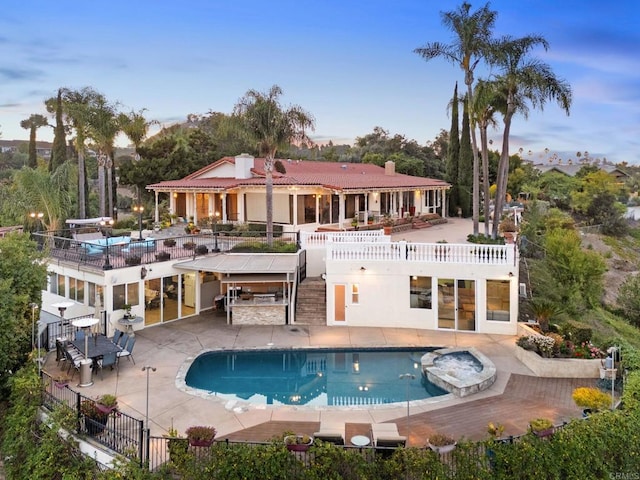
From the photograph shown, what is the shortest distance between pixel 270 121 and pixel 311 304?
876 cm

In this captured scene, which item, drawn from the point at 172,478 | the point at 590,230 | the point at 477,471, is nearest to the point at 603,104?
the point at 590,230

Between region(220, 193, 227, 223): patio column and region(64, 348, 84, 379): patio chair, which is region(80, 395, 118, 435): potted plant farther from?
region(220, 193, 227, 223): patio column

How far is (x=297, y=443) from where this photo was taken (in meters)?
7.98

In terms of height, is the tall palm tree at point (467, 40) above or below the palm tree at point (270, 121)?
above

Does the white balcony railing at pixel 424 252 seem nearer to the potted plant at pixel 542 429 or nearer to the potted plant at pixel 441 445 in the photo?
the potted plant at pixel 542 429

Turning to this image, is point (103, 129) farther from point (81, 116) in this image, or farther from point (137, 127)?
point (137, 127)

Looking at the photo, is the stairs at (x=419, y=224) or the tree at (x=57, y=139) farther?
the tree at (x=57, y=139)

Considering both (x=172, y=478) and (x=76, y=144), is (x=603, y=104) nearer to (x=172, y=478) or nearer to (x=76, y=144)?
(x=76, y=144)

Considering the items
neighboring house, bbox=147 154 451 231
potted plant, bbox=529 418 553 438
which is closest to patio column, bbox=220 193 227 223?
neighboring house, bbox=147 154 451 231

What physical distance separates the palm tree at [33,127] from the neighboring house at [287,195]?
28.2 meters

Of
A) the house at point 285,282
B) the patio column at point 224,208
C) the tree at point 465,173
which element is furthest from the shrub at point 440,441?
the tree at point 465,173

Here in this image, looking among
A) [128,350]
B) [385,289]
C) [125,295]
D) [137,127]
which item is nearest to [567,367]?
[385,289]

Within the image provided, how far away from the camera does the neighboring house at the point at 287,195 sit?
1070 inches

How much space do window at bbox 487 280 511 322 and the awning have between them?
756cm
